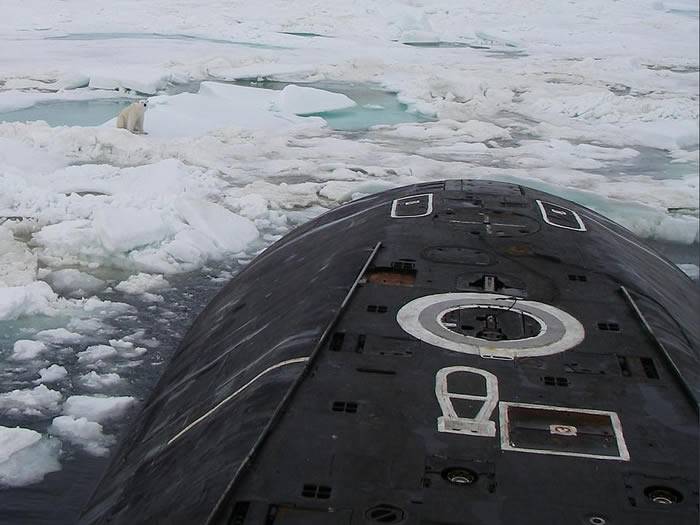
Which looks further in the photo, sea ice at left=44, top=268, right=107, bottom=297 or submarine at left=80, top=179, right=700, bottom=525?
sea ice at left=44, top=268, right=107, bottom=297

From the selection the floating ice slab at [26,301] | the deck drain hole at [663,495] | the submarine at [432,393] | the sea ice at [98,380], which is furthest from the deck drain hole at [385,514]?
the floating ice slab at [26,301]

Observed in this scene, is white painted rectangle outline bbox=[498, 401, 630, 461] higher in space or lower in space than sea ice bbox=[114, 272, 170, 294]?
lower

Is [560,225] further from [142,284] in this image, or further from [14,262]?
[14,262]

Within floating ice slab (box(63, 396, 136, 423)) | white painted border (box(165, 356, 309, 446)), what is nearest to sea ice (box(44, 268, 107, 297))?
floating ice slab (box(63, 396, 136, 423))

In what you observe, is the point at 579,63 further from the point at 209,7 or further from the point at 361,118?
the point at 209,7

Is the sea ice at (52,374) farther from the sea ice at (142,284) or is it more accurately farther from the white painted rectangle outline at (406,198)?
the white painted rectangle outline at (406,198)

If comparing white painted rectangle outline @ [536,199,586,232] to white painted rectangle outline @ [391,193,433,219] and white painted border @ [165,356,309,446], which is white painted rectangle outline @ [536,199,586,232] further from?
white painted border @ [165,356,309,446]
